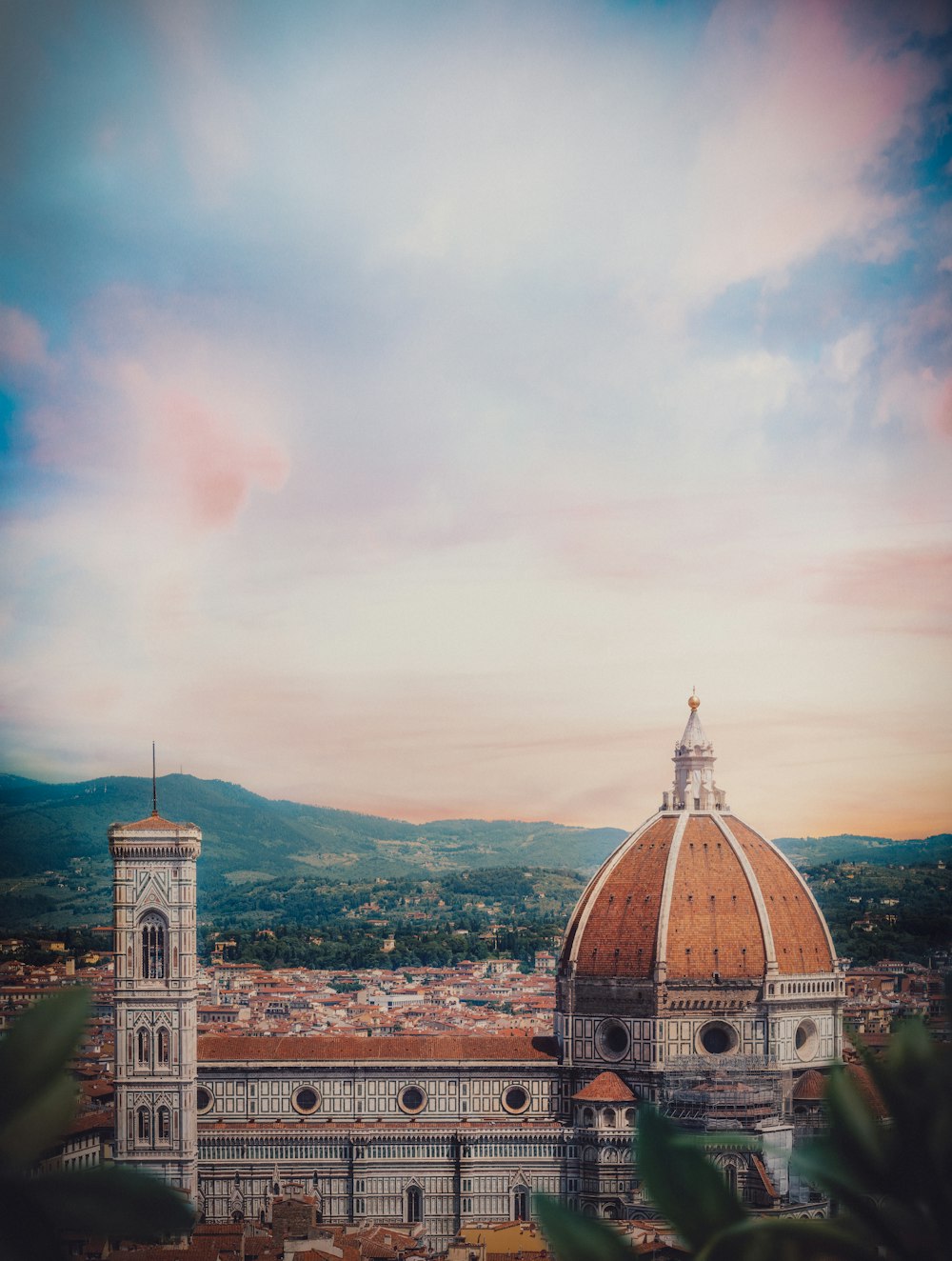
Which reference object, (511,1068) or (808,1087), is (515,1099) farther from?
(808,1087)

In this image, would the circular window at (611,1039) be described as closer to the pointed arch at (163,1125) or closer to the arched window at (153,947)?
the pointed arch at (163,1125)

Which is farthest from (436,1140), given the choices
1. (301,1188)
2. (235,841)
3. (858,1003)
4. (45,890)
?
(235,841)

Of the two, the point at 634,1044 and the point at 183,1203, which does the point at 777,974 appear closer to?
the point at 634,1044

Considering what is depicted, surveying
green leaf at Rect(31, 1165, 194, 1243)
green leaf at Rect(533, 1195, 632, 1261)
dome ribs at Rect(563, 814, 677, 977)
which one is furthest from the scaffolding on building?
green leaf at Rect(31, 1165, 194, 1243)

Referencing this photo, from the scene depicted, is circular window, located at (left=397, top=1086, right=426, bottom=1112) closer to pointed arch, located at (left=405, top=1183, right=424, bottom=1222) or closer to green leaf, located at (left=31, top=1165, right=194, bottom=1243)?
pointed arch, located at (left=405, top=1183, right=424, bottom=1222)

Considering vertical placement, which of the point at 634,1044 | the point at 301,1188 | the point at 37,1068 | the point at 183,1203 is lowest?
the point at 301,1188

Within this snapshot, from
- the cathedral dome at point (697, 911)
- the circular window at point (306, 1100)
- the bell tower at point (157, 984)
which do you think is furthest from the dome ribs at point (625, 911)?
the bell tower at point (157, 984)

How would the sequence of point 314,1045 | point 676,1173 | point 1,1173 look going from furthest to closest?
point 314,1045 → point 676,1173 → point 1,1173

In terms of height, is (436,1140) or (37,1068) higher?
(37,1068)
